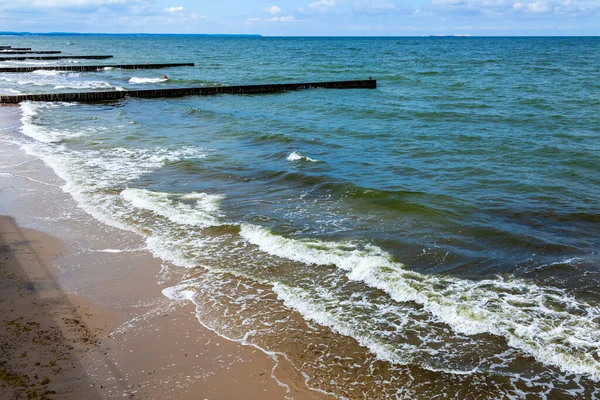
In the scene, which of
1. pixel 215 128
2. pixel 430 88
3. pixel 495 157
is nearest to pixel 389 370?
pixel 495 157

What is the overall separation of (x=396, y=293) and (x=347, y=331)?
1.65 meters

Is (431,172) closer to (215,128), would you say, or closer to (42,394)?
(215,128)

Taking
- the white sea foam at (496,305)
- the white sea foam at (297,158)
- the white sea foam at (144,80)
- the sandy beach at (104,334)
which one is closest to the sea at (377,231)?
the white sea foam at (496,305)

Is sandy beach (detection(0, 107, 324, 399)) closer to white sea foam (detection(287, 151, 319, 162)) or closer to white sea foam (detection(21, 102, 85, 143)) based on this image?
white sea foam (detection(287, 151, 319, 162))

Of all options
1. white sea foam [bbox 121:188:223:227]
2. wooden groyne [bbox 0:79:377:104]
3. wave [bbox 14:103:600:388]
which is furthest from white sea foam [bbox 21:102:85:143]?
white sea foam [bbox 121:188:223:227]

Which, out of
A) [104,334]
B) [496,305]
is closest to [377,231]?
[496,305]

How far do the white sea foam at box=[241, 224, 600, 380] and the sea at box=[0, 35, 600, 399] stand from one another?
0.04m

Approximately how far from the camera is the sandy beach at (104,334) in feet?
22.6

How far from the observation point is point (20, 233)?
12.2 m

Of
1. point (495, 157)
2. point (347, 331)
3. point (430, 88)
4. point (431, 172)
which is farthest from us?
point (430, 88)

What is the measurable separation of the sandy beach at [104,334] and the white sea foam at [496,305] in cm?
299

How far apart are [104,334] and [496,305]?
627cm

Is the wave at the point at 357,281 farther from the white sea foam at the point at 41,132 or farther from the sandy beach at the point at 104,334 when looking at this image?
the white sea foam at the point at 41,132

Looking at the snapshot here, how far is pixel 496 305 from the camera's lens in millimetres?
9109
